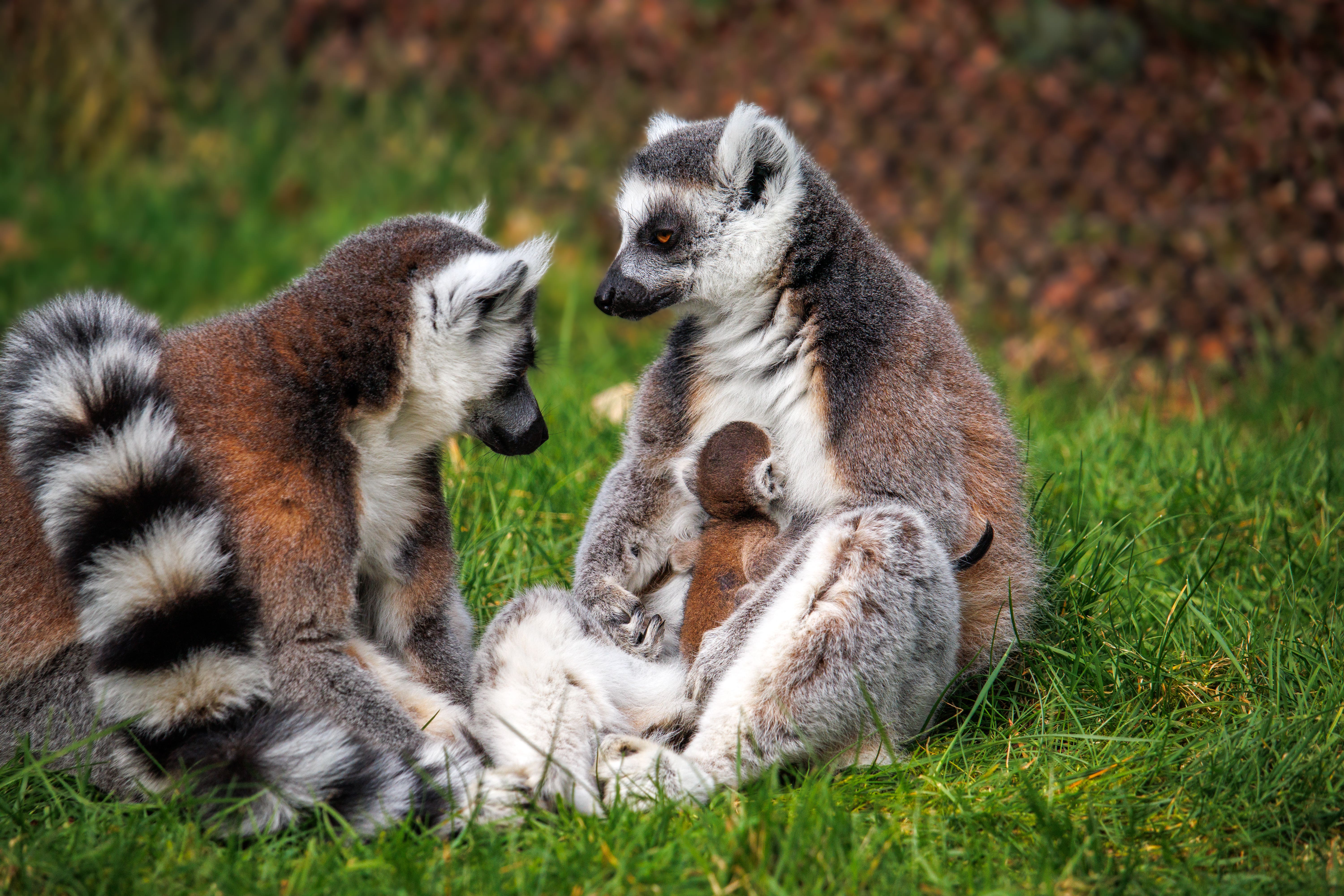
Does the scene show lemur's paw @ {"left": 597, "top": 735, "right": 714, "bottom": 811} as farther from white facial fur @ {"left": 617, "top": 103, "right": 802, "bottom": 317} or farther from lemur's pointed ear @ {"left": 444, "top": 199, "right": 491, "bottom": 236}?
lemur's pointed ear @ {"left": 444, "top": 199, "right": 491, "bottom": 236}

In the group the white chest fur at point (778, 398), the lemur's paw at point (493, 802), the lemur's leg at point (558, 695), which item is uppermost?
the white chest fur at point (778, 398)

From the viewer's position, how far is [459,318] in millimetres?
3268

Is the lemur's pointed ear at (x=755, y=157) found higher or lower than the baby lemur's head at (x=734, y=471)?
higher

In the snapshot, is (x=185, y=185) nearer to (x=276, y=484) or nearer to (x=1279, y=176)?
(x=276, y=484)

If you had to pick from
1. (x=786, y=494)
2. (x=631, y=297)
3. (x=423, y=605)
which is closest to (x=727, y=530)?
(x=786, y=494)

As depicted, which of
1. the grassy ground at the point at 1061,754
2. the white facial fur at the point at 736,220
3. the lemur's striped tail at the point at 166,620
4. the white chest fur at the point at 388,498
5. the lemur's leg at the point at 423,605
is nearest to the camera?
the grassy ground at the point at 1061,754

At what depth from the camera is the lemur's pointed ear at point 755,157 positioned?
358cm

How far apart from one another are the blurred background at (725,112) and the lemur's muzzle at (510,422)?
3.42m

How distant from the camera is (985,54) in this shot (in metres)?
8.80

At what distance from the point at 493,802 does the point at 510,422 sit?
3.91 feet

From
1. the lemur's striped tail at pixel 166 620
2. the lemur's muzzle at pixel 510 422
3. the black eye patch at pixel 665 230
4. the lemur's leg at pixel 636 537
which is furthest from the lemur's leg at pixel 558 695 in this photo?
the black eye patch at pixel 665 230

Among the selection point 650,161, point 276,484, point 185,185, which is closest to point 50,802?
point 276,484

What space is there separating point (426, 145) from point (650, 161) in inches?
262

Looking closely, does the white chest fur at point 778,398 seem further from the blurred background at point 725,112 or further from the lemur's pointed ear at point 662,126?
the blurred background at point 725,112
